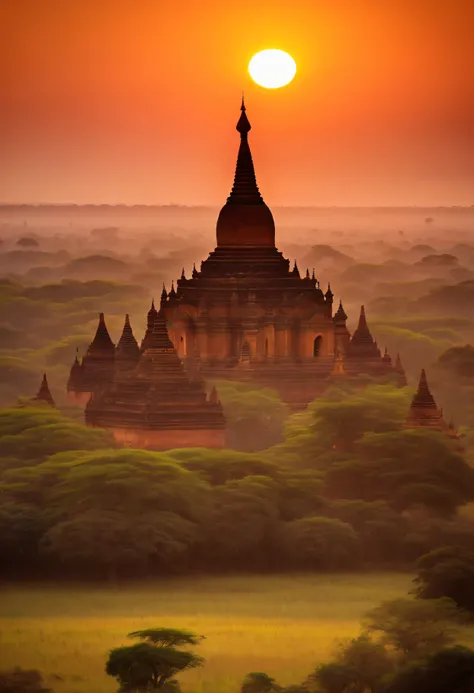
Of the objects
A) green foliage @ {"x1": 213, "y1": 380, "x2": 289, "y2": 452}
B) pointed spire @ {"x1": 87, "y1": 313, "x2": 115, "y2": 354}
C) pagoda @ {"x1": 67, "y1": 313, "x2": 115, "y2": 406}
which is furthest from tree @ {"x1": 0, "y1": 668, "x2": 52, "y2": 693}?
pointed spire @ {"x1": 87, "y1": 313, "x2": 115, "y2": 354}

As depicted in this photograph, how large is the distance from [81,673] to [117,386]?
10.2 meters

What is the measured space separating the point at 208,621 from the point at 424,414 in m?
9.03

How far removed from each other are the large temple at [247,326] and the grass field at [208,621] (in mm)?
9469

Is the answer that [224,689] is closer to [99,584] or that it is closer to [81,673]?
[81,673]

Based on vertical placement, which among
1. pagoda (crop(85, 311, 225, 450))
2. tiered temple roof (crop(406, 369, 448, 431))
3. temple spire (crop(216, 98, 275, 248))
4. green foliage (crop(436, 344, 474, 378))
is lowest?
pagoda (crop(85, 311, 225, 450))

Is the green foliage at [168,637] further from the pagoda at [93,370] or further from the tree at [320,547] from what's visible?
the pagoda at [93,370]

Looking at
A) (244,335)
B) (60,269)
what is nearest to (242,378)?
(244,335)

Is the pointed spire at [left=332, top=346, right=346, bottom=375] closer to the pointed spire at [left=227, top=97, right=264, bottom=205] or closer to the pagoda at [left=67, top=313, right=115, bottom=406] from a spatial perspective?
the pointed spire at [left=227, top=97, right=264, bottom=205]

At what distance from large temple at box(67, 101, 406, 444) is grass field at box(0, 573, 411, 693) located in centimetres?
947

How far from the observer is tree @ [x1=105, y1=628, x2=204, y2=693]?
25.0 metres

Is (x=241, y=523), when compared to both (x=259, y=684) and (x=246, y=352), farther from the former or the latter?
(x=246, y=352)

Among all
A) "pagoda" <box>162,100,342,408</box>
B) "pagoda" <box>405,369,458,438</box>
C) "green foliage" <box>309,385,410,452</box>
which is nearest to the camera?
"green foliage" <box>309,385,410,452</box>

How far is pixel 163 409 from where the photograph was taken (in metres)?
34.1

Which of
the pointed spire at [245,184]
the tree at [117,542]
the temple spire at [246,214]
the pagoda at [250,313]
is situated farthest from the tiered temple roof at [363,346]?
the tree at [117,542]
